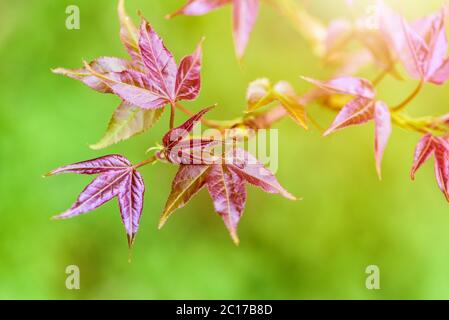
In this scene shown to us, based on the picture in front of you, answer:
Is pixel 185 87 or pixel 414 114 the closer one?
pixel 185 87

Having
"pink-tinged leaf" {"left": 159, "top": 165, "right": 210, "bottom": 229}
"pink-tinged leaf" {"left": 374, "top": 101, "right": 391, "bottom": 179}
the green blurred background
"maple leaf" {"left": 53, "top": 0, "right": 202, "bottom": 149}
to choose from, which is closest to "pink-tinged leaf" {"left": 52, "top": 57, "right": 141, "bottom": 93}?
"maple leaf" {"left": 53, "top": 0, "right": 202, "bottom": 149}

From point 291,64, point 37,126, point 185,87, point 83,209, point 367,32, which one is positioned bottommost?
point 83,209

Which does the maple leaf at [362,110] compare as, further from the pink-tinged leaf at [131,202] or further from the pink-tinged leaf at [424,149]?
the pink-tinged leaf at [131,202]

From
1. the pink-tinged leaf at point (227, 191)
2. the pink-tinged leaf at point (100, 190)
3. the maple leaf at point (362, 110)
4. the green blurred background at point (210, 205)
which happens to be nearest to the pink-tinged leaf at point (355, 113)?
the maple leaf at point (362, 110)

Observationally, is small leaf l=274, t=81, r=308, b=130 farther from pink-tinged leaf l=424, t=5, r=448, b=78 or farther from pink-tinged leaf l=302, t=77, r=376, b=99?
pink-tinged leaf l=424, t=5, r=448, b=78

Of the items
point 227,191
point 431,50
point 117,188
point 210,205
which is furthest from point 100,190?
point 210,205

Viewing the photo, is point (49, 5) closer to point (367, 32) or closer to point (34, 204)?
point (34, 204)

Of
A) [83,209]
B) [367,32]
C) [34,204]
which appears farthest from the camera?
[34,204]

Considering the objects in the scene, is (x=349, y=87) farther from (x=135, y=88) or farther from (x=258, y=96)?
(x=135, y=88)

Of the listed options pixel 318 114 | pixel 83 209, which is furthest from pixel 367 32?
pixel 318 114
